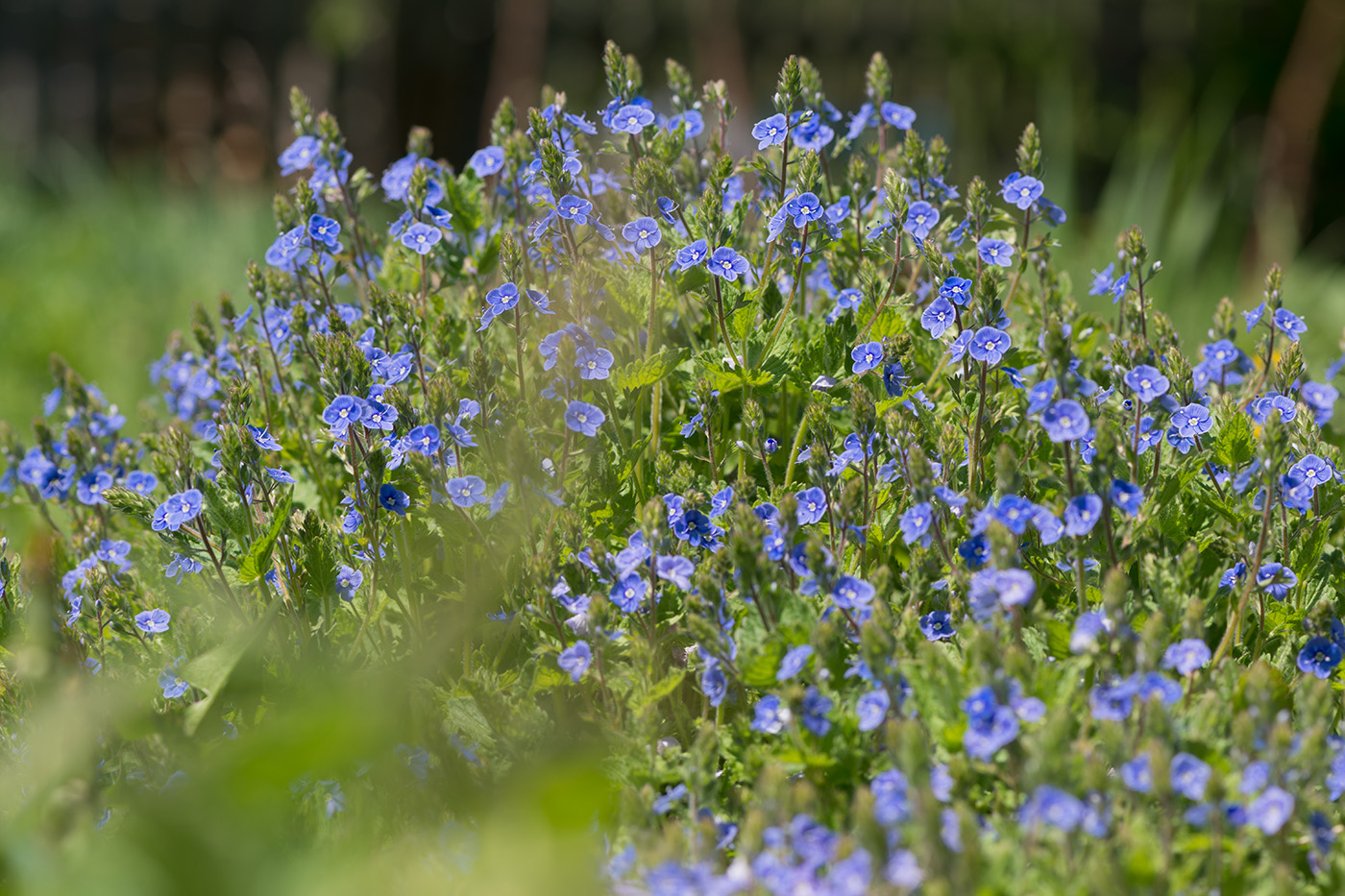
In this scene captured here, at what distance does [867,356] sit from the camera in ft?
6.77

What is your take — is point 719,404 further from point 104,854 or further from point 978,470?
point 104,854

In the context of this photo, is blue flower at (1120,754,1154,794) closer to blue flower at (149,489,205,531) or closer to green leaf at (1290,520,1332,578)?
green leaf at (1290,520,1332,578)

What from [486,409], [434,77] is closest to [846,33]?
[434,77]

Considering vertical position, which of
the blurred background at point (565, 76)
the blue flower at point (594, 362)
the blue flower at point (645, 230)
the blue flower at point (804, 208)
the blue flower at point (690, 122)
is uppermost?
the blurred background at point (565, 76)

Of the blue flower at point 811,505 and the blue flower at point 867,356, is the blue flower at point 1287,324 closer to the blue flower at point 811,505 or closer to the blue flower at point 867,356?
the blue flower at point 867,356

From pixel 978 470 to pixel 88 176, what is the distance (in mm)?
7500

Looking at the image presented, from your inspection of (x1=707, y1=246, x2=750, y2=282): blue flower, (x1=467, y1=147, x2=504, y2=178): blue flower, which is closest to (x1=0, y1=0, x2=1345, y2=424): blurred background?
(x1=467, y1=147, x2=504, y2=178): blue flower

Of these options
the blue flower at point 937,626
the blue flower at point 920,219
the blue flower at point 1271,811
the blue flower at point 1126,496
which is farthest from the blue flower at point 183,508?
the blue flower at point 1271,811

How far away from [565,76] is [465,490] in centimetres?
893

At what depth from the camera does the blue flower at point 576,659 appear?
5.89 feet

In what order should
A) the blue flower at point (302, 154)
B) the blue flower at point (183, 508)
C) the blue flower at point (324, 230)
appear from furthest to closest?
the blue flower at point (302, 154) < the blue flower at point (324, 230) < the blue flower at point (183, 508)

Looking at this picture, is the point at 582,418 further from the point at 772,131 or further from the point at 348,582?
the point at 772,131

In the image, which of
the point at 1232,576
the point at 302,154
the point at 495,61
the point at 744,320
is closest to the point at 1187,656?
the point at 1232,576

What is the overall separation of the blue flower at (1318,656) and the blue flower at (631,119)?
1399 mm
